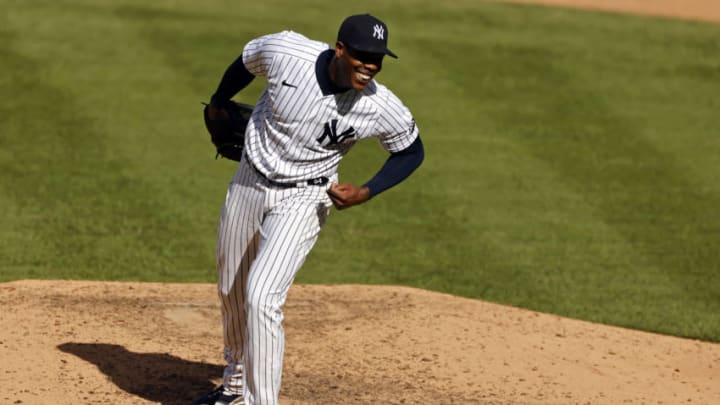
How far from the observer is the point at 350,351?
24.5 ft

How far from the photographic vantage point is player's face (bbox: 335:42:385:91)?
5.52 metres

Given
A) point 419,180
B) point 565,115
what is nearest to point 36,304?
point 419,180

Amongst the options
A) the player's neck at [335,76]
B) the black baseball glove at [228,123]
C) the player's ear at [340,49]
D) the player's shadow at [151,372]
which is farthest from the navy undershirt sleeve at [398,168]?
the player's shadow at [151,372]

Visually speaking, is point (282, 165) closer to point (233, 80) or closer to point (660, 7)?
point (233, 80)

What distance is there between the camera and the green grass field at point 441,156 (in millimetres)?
9266

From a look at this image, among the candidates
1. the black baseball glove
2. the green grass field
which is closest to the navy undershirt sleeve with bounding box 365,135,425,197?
the black baseball glove

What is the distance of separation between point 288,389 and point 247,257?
103 centimetres

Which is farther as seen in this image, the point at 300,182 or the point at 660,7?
the point at 660,7

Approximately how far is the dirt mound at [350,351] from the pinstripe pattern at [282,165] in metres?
0.97

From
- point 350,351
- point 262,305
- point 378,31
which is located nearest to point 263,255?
point 262,305

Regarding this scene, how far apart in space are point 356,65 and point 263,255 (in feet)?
3.21

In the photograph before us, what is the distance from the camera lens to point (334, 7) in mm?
15750

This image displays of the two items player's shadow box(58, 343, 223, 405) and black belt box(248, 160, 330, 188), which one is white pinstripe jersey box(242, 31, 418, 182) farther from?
player's shadow box(58, 343, 223, 405)

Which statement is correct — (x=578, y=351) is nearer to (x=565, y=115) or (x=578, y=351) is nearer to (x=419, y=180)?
(x=419, y=180)
